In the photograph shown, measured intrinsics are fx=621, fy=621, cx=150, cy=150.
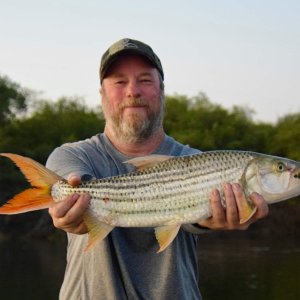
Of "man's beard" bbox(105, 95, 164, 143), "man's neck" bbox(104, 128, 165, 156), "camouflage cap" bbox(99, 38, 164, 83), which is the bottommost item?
"man's neck" bbox(104, 128, 165, 156)

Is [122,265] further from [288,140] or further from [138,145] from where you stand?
[288,140]

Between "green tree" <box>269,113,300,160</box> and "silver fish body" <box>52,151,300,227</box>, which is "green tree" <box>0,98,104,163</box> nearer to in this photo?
"green tree" <box>269,113,300,160</box>

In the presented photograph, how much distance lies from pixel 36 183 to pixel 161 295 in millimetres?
1117

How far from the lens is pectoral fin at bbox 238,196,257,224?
3967mm

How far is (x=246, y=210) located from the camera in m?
3.98

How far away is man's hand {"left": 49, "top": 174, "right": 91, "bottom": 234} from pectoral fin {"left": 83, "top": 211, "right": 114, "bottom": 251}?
0.04 metres

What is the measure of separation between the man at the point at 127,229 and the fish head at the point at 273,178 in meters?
0.09

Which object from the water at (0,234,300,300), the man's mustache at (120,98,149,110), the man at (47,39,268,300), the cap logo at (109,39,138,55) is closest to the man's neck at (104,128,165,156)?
the man at (47,39,268,300)

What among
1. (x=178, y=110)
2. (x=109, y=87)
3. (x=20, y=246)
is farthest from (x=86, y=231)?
(x=178, y=110)

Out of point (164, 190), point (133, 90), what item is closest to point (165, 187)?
point (164, 190)

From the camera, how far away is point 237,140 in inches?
1903

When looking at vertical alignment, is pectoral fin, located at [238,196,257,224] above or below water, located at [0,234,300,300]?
above

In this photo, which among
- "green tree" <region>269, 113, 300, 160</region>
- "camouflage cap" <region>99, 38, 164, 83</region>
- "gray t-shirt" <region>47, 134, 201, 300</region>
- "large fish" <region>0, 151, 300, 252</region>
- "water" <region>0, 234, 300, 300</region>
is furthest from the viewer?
"green tree" <region>269, 113, 300, 160</region>

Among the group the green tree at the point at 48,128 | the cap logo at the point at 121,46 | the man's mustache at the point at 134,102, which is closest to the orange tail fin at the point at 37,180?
the man's mustache at the point at 134,102
